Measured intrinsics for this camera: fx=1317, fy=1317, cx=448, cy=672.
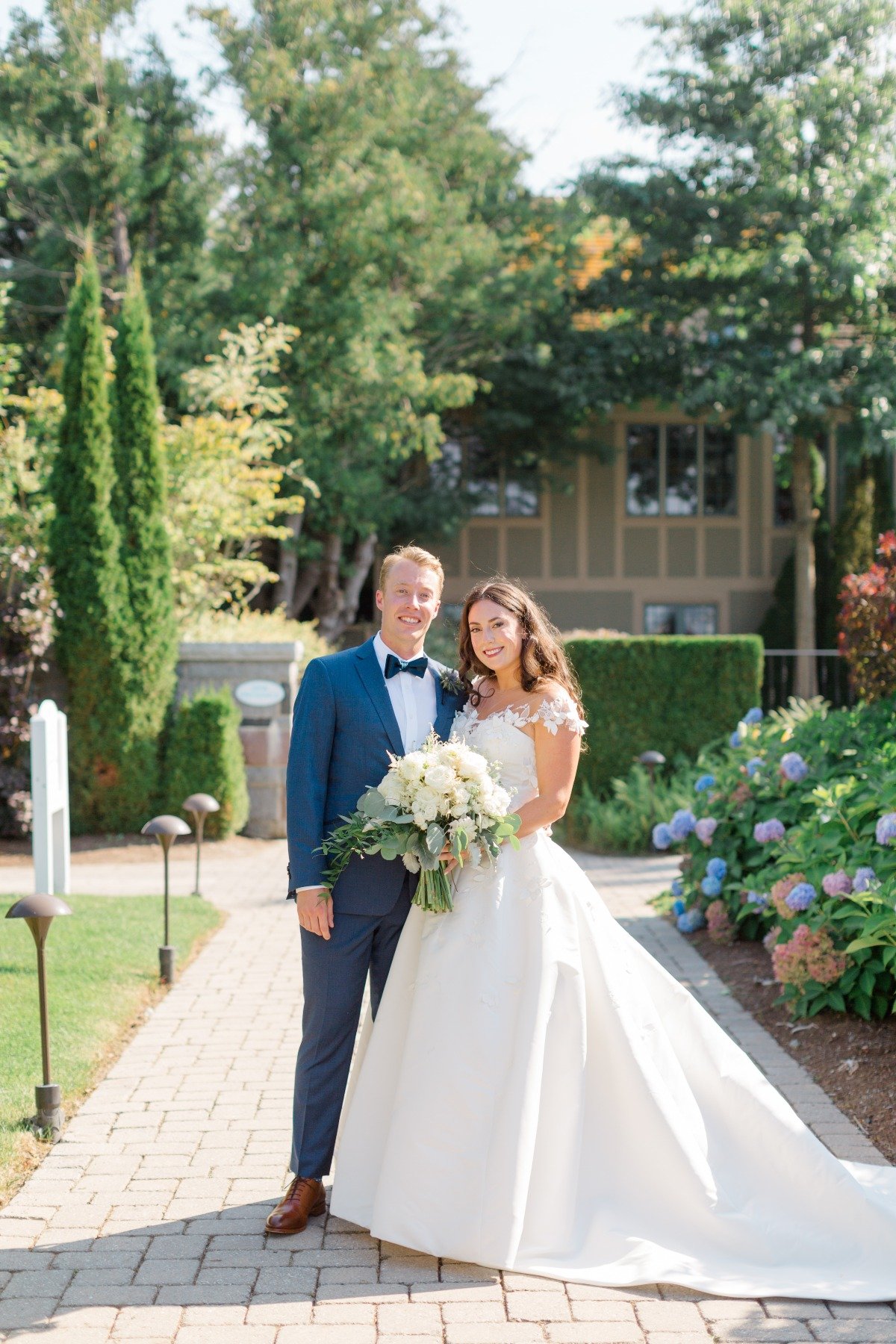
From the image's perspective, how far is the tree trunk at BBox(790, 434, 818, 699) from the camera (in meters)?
20.6

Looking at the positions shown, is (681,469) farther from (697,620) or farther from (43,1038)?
(43,1038)

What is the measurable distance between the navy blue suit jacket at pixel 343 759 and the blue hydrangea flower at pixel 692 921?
4.35 m

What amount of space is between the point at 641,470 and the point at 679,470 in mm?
670

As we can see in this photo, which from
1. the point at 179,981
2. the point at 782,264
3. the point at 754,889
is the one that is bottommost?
the point at 179,981

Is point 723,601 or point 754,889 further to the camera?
point 723,601

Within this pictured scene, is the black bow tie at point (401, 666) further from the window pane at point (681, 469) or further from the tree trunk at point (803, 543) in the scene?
the window pane at point (681, 469)

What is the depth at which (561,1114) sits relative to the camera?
364 cm

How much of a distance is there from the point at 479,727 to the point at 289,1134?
1.79 m

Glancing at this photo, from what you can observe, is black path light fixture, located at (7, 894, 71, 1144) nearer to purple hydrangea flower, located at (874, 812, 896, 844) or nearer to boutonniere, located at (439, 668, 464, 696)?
boutonniere, located at (439, 668, 464, 696)

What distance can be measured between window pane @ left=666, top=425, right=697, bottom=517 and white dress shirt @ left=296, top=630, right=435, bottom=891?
66.0ft

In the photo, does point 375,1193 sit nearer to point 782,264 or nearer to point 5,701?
point 5,701

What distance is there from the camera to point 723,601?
76.8ft

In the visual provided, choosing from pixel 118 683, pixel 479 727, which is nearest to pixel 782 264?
pixel 118 683

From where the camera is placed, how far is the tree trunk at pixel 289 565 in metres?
18.4
